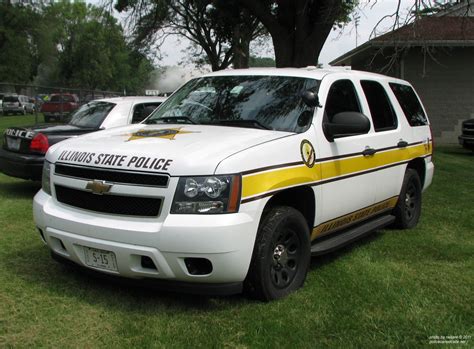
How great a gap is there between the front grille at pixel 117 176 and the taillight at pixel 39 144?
3912 mm

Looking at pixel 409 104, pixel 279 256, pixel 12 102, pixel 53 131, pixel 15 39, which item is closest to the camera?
pixel 279 256

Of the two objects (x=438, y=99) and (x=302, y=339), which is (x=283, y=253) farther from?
(x=438, y=99)

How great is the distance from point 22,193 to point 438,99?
559 inches

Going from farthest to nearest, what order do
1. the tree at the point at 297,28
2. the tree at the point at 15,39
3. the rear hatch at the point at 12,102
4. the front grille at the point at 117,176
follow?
1. the tree at the point at 15,39
2. the rear hatch at the point at 12,102
3. the tree at the point at 297,28
4. the front grille at the point at 117,176

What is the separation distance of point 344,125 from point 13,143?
553 centimetres

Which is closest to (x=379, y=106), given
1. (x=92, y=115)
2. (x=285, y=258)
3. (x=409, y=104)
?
(x=409, y=104)

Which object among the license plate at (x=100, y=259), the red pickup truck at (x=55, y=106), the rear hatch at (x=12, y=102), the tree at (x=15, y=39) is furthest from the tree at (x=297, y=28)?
the tree at (x=15, y=39)

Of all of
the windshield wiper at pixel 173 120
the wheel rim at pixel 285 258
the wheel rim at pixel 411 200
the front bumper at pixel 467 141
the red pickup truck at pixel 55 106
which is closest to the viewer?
the wheel rim at pixel 285 258

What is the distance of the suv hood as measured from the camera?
11.5ft

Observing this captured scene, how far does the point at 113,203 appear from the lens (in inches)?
145

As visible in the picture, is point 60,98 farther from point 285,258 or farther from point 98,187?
point 285,258

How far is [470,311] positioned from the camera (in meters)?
3.95

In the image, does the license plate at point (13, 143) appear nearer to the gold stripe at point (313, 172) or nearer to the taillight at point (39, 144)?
the taillight at point (39, 144)

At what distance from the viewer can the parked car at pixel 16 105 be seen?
28.7 metres
